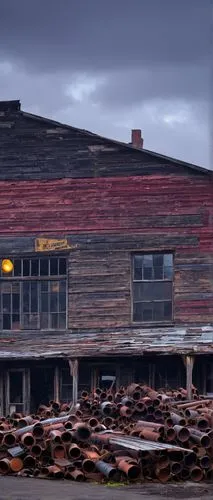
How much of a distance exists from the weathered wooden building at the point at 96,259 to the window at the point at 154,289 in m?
0.03

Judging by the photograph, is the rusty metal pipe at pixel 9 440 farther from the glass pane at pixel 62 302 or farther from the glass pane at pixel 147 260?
the glass pane at pixel 147 260

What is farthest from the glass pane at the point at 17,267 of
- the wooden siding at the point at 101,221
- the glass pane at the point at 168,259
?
the glass pane at the point at 168,259

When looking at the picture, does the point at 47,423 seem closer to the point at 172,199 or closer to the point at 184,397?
the point at 184,397

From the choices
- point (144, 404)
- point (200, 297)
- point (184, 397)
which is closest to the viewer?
point (144, 404)

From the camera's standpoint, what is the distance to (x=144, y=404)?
2423 centimetres

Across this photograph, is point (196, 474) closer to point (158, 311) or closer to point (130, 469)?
point (130, 469)

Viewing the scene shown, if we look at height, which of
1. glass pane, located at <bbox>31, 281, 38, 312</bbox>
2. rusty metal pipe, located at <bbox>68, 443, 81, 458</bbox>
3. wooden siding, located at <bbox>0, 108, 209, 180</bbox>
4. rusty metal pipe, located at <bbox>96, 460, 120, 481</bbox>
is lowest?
rusty metal pipe, located at <bbox>96, 460, 120, 481</bbox>

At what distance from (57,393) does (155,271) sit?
15.4ft

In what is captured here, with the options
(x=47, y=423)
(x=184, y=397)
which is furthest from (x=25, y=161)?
(x=47, y=423)

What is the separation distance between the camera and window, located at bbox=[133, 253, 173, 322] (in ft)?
105

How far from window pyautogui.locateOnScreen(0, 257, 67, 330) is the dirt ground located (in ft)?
43.6

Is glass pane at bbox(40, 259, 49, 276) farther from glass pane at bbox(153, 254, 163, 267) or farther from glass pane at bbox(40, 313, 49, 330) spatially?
glass pane at bbox(153, 254, 163, 267)

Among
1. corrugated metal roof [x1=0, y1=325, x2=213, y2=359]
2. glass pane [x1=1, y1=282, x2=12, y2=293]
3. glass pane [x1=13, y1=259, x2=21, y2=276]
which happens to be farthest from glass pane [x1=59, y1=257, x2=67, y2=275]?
corrugated metal roof [x1=0, y1=325, x2=213, y2=359]

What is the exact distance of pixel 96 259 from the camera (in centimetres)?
3266
